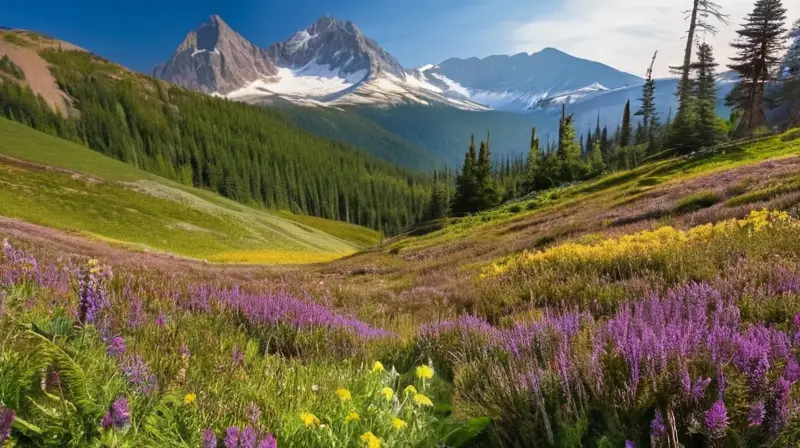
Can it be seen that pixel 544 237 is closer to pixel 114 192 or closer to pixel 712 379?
pixel 712 379

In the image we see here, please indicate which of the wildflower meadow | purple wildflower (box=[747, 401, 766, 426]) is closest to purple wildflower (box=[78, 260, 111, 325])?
the wildflower meadow

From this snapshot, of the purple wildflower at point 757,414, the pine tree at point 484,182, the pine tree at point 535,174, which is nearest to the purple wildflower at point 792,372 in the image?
the purple wildflower at point 757,414

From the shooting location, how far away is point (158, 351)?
9.31ft

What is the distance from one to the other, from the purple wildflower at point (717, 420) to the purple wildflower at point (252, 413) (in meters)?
1.83

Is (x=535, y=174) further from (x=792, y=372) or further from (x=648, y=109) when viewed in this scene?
(x=792, y=372)

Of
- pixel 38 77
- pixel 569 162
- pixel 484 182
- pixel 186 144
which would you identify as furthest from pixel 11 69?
pixel 569 162

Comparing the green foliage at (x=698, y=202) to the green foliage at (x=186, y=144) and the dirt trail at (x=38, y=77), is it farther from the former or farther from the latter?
the dirt trail at (x=38, y=77)

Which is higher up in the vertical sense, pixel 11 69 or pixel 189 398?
pixel 11 69

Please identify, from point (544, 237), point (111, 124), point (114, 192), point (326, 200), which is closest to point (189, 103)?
point (111, 124)

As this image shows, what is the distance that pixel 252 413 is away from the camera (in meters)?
2.02

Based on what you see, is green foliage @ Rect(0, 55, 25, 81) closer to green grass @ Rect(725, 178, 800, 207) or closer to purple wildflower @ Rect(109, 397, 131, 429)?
green grass @ Rect(725, 178, 800, 207)

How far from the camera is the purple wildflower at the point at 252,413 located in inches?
75.4

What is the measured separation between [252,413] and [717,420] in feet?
6.30

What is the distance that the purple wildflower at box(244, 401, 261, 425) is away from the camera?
1915 millimetres
